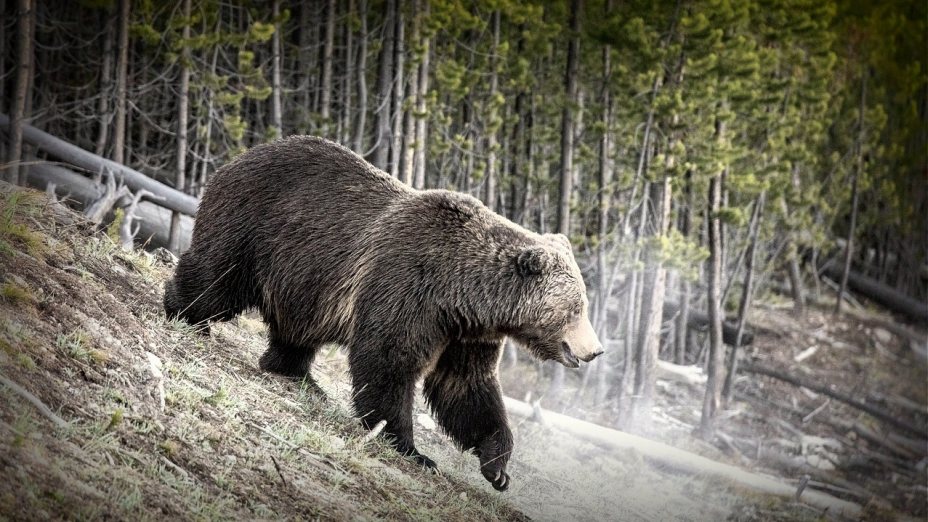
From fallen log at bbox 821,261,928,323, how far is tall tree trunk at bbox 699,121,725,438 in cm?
941

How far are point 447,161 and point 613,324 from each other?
14.1 ft

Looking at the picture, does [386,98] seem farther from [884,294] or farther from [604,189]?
[884,294]

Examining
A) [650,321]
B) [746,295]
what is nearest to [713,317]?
[746,295]

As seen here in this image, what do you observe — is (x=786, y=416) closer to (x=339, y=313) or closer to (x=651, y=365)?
(x=651, y=365)

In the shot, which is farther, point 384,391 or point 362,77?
point 362,77

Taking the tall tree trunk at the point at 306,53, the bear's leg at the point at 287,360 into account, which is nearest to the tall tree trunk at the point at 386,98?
the tall tree trunk at the point at 306,53

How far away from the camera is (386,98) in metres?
11.1

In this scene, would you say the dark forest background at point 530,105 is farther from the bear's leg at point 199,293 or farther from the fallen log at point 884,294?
the fallen log at point 884,294

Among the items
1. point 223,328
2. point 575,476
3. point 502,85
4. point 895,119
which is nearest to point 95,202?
point 223,328

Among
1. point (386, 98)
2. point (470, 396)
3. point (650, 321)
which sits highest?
point (386, 98)

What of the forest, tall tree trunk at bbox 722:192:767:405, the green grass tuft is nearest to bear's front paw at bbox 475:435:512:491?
the green grass tuft

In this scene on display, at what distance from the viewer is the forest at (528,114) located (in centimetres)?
1122

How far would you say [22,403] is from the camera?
12.7 feet

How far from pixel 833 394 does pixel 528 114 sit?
7388 millimetres
